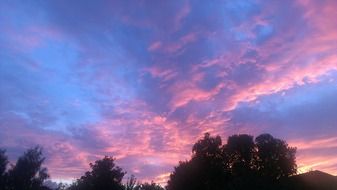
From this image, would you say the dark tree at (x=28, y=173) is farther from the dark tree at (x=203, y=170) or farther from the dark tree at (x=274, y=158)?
the dark tree at (x=274, y=158)

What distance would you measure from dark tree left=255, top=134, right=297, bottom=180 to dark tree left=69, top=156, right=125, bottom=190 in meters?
37.2

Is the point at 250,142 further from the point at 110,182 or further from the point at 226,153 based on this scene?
the point at 110,182

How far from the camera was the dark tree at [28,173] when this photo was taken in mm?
41781

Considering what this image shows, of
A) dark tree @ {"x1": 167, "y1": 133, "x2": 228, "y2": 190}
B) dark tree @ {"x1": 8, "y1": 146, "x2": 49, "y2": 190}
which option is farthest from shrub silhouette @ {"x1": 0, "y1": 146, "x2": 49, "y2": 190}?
dark tree @ {"x1": 167, "y1": 133, "x2": 228, "y2": 190}

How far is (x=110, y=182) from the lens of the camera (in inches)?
1491

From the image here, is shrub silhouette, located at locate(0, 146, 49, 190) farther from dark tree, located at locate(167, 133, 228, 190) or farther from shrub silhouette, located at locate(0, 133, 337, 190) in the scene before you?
dark tree, located at locate(167, 133, 228, 190)

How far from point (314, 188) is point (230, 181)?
50.6 feet

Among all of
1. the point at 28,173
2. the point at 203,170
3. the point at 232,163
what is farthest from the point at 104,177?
the point at 232,163

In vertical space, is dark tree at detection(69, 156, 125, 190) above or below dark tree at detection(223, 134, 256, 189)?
below

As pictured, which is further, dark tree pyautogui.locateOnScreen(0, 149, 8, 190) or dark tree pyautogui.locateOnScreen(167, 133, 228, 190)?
dark tree pyautogui.locateOnScreen(167, 133, 228, 190)

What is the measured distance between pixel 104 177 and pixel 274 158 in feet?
137

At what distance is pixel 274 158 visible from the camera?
67500 millimetres

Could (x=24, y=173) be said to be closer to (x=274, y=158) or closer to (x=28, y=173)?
(x=28, y=173)

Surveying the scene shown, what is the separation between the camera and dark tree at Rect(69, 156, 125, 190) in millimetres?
37438
